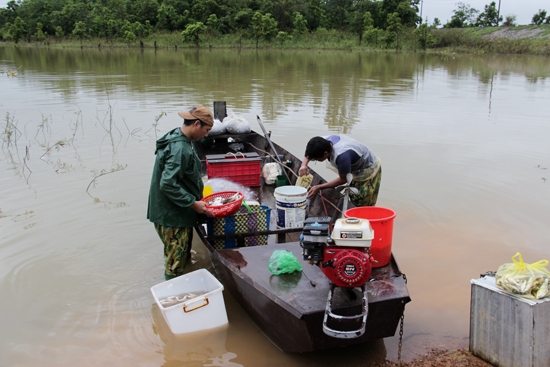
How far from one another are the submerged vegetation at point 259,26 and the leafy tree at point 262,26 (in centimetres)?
9

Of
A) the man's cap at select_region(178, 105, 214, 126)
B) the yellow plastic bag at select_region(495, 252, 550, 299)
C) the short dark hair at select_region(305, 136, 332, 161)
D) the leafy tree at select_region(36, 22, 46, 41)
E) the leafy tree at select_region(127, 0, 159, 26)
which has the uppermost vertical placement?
the leafy tree at select_region(127, 0, 159, 26)

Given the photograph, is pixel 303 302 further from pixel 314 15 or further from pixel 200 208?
pixel 314 15

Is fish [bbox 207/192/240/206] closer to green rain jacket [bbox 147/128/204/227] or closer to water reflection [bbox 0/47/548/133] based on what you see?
green rain jacket [bbox 147/128/204/227]

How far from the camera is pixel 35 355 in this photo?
142 inches

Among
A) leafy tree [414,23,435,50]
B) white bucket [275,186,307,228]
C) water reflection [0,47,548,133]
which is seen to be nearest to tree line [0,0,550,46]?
leafy tree [414,23,435,50]

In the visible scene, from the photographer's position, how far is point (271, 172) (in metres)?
6.20

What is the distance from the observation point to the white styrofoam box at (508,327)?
9.05 ft

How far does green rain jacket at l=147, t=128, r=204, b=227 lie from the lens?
3.74m

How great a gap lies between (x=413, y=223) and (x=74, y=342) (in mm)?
4210

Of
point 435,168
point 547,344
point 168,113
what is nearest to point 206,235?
point 547,344

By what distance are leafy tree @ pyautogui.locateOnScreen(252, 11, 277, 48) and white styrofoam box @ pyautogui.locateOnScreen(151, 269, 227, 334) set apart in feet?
136

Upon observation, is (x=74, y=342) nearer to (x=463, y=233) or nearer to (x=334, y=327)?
Answer: (x=334, y=327)

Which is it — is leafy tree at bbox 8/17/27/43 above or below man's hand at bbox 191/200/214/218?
above

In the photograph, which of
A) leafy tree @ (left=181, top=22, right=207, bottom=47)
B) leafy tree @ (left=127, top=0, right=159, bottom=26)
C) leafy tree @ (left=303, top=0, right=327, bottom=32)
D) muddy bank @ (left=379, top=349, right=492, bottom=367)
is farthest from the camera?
leafy tree @ (left=127, top=0, right=159, bottom=26)
